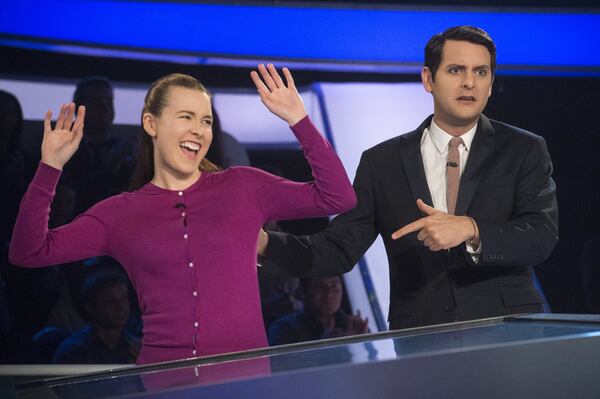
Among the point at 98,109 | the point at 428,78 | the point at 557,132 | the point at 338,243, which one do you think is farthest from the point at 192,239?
the point at 557,132

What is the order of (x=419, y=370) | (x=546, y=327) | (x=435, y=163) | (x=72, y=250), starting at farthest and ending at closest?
(x=435, y=163) < (x=72, y=250) < (x=546, y=327) < (x=419, y=370)

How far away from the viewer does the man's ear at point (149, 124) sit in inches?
77.9

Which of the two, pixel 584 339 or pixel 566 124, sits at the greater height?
pixel 566 124

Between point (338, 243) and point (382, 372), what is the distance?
1273 millimetres

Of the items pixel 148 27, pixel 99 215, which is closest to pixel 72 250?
pixel 99 215

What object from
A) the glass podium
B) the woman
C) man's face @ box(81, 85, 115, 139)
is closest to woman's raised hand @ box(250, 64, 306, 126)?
the woman

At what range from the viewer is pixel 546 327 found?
135cm

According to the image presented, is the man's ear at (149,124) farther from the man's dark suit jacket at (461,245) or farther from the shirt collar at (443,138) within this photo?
the shirt collar at (443,138)

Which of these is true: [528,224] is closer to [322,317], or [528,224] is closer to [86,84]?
[322,317]

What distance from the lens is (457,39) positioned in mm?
2330

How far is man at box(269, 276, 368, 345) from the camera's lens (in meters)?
3.47

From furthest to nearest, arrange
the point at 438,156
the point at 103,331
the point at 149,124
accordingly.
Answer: the point at 103,331 < the point at 438,156 < the point at 149,124

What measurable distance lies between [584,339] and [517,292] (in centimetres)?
97

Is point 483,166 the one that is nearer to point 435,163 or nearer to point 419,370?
point 435,163
